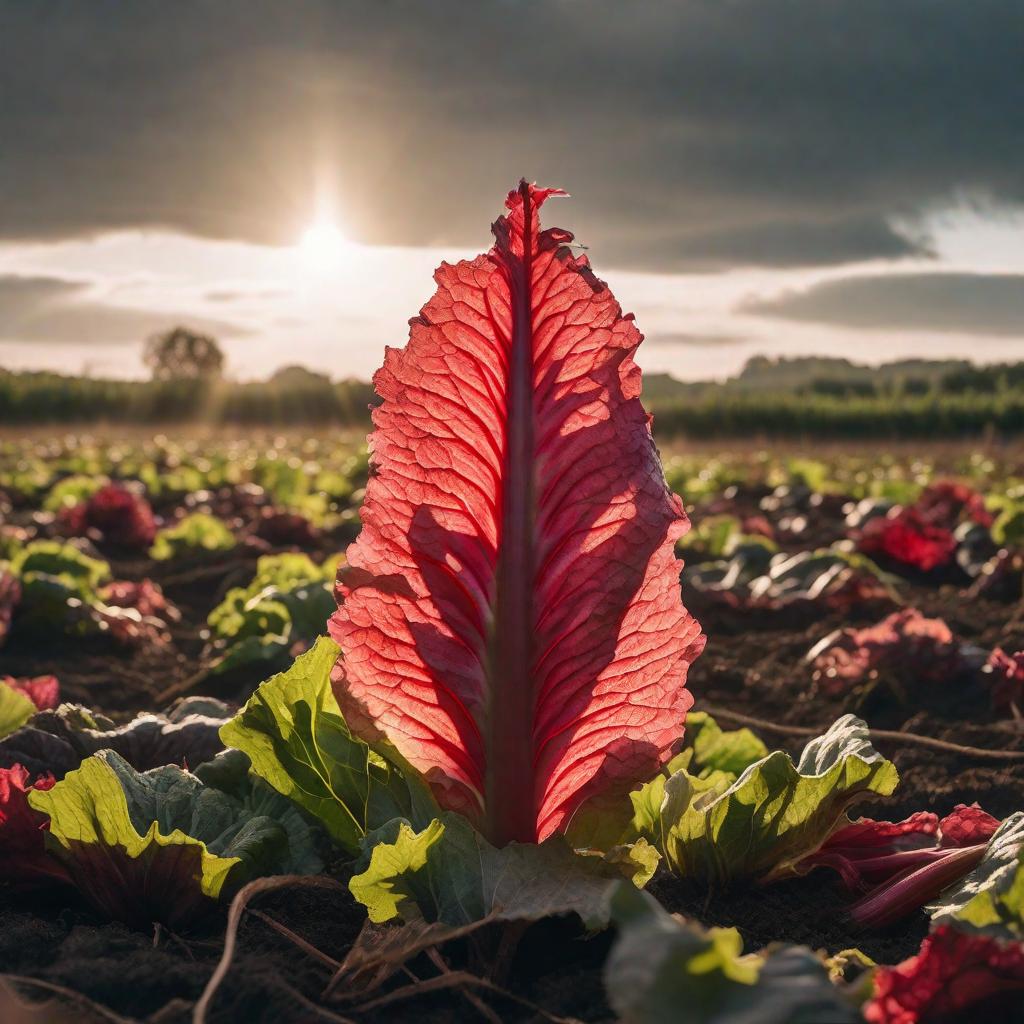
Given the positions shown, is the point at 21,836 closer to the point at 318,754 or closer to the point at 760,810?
the point at 318,754

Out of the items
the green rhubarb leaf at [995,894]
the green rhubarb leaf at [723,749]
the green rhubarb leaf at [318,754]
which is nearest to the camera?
the green rhubarb leaf at [995,894]

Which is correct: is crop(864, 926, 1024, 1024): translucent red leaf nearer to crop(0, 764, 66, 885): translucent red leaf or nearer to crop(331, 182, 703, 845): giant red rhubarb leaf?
crop(331, 182, 703, 845): giant red rhubarb leaf

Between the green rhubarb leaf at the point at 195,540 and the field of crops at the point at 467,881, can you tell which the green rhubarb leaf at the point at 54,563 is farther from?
the field of crops at the point at 467,881

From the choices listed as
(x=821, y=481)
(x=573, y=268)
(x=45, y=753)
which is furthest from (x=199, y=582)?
(x=821, y=481)

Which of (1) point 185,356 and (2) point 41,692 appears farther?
(1) point 185,356

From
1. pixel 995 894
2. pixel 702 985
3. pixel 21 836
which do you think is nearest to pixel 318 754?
pixel 21 836

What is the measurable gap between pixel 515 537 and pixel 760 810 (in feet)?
2.07

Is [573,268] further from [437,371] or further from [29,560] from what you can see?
[29,560]

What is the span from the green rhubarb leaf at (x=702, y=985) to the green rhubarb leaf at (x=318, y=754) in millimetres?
768

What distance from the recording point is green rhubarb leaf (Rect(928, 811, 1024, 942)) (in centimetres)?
159

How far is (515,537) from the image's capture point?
5.89ft

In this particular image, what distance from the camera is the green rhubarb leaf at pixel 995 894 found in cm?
159

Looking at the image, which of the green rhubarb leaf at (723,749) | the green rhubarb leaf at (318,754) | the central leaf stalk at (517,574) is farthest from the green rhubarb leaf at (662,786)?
the green rhubarb leaf at (318,754)

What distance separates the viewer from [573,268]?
69.8 inches
